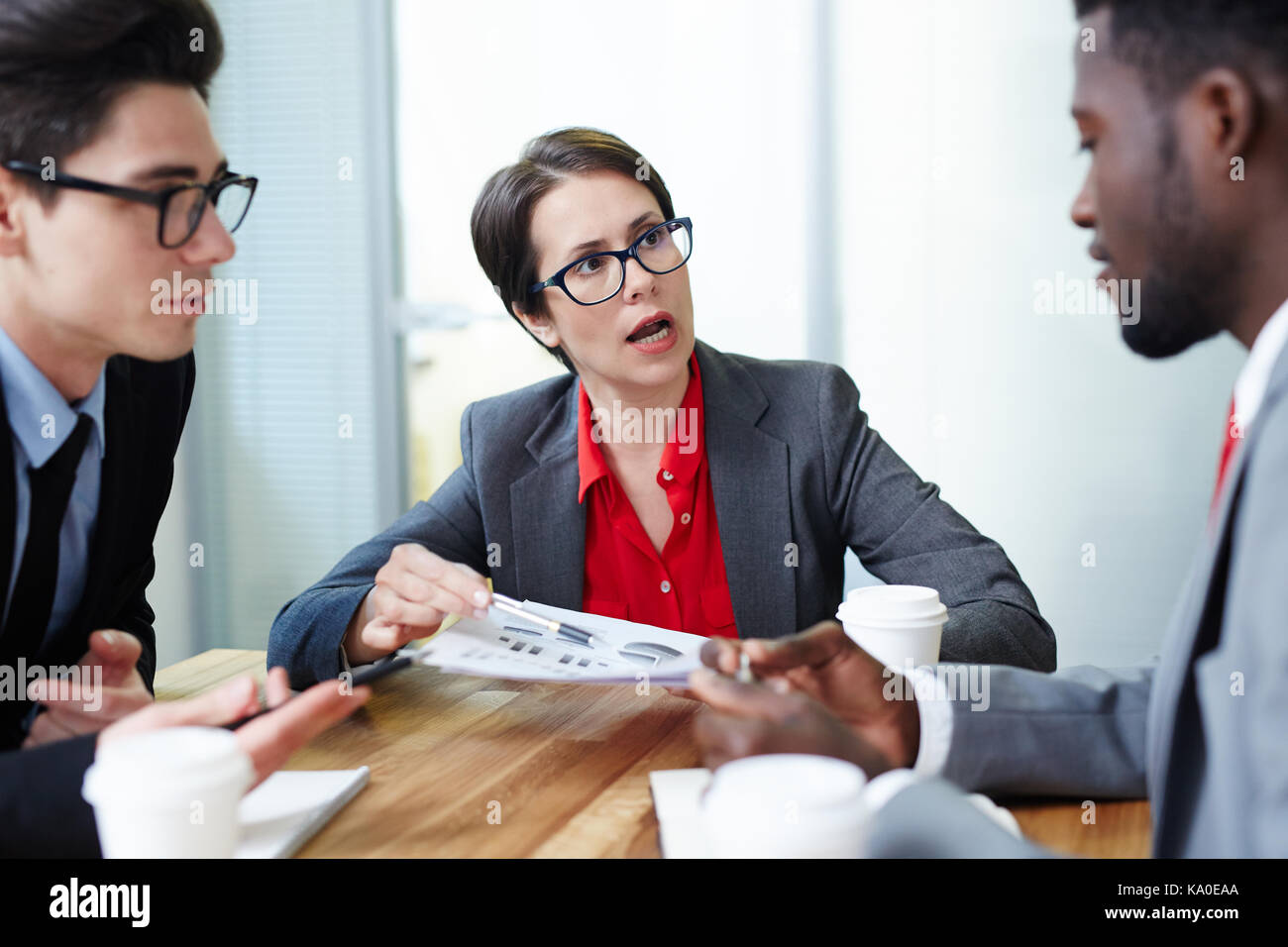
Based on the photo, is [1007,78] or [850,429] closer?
[850,429]

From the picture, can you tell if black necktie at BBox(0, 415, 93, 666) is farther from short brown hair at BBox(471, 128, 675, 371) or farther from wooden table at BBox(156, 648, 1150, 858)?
short brown hair at BBox(471, 128, 675, 371)

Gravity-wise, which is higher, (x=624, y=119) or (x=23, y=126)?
(x=624, y=119)

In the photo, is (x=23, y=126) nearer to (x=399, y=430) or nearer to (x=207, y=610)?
(x=399, y=430)

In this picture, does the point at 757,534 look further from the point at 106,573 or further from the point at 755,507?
the point at 106,573

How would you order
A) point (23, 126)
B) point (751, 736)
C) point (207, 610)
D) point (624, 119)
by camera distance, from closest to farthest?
point (751, 736) → point (23, 126) → point (624, 119) → point (207, 610)

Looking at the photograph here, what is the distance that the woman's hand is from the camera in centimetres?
144

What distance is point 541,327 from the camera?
214 cm

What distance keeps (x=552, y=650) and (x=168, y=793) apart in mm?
588

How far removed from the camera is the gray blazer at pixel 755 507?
6.15 feet
